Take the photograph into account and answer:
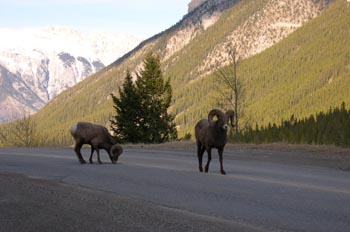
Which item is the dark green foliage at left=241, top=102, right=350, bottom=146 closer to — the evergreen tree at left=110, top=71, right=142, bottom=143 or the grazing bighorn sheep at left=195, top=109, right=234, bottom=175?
the grazing bighorn sheep at left=195, top=109, right=234, bottom=175

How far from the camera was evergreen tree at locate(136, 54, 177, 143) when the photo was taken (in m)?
44.3

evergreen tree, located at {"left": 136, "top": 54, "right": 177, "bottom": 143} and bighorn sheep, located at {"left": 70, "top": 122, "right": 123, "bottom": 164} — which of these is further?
evergreen tree, located at {"left": 136, "top": 54, "right": 177, "bottom": 143}

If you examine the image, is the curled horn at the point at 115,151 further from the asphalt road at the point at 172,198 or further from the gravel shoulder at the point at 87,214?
the gravel shoulder at the point at 87,214

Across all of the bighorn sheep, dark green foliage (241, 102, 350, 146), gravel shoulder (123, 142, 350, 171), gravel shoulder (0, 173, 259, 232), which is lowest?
gravel shoulder (0, 173, 259, 232)

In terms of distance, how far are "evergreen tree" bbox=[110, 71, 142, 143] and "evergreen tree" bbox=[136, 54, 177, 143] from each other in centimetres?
43

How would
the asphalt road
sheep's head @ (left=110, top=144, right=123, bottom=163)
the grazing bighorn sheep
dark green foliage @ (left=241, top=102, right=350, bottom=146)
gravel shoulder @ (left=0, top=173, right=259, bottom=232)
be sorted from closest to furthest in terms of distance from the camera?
gravel shoulder @ (left=0, top=173, right=259, bottom=232) < the asphalt road < the grazing bighorn sheep < sheep's head @ (left=110, top=144, right=123, bottom=163) < dark green foliage @ (left=241, top=102, right=350, bottom=146)

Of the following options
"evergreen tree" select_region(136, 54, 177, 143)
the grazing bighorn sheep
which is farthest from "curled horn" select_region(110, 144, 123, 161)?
"evergreen tree" select_region(136, 54, 177, 143)

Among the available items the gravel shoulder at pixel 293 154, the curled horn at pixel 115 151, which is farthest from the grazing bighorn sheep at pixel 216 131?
the gravel shoulder at pixel 293 154

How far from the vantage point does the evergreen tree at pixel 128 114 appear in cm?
4362

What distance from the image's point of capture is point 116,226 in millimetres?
7668

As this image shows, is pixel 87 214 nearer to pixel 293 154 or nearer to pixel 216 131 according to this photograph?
pixel 216 131

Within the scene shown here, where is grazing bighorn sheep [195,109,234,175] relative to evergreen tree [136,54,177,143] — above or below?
below

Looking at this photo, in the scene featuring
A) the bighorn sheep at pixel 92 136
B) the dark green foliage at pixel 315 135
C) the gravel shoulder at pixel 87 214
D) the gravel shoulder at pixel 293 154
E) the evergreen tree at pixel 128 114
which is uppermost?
the evergreen tree at pixel 128 114

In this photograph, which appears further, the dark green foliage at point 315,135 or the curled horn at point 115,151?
the dark green foliage at point 315,135
